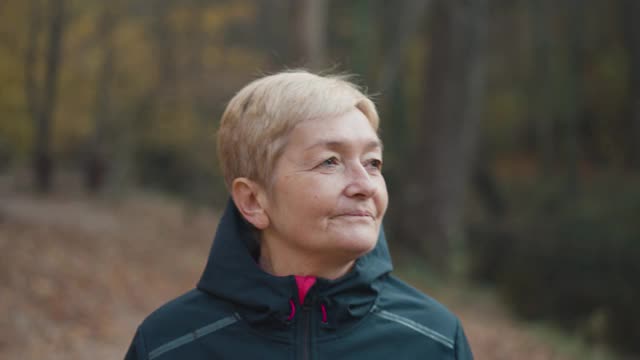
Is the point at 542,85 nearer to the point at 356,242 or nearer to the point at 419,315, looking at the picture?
the point at 419,315

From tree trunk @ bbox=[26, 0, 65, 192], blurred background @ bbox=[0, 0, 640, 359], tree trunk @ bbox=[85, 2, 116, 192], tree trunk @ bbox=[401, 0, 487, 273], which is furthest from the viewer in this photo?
tree trunk @ bbox=[401, 0, 487, 273]

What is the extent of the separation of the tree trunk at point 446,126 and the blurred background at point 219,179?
0.03 meters

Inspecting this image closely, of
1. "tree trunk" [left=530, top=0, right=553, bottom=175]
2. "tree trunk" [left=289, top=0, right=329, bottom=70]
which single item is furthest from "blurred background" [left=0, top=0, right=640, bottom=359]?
"tree trunk" [left=530, top=0, right=553, bottom=175]

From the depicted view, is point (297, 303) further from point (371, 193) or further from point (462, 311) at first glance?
point (462, 311)

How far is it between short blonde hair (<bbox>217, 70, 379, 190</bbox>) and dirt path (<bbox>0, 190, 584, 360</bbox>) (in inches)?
158

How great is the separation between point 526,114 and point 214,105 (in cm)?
1581

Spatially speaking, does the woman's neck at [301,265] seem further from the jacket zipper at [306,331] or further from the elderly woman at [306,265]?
the jacket zipper at [306,331]

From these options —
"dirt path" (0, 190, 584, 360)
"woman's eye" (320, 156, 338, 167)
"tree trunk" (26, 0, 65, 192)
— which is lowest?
"dirt path" (0, 190, 584, 360)

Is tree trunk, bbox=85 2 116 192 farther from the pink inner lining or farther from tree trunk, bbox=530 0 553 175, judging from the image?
tree trunk, bbox=530 0 553 175

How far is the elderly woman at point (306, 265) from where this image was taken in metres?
2.14

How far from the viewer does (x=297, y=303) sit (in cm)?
215

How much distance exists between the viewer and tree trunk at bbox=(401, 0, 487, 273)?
1395cm

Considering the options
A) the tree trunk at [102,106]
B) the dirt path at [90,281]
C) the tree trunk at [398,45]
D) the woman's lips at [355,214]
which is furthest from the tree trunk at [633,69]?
the woman's lips at [355,214]

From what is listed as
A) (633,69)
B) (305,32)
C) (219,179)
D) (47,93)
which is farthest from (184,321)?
(633,69)
